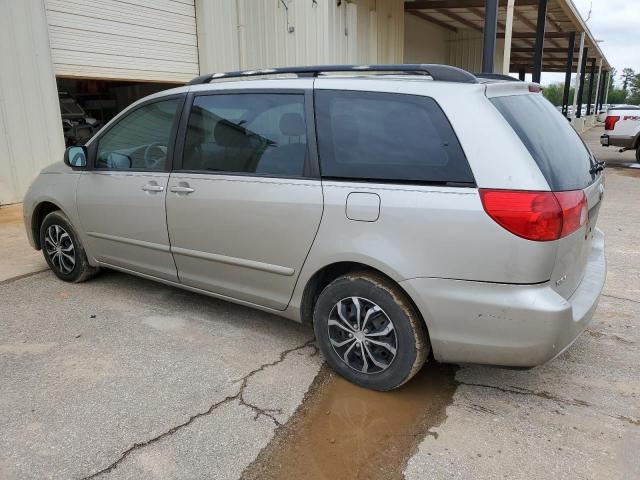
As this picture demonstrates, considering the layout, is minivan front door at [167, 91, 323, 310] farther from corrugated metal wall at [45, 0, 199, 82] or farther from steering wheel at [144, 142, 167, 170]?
corrugated metal wall at [45, 0, 199, 82]

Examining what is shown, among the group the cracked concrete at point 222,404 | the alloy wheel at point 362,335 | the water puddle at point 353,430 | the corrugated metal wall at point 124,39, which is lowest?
the water puddle at point 353,430

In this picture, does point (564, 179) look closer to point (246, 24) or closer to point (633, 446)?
point (633, 446)

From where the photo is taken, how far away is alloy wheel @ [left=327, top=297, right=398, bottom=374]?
294 cm

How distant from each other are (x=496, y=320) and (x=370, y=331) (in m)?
0.70

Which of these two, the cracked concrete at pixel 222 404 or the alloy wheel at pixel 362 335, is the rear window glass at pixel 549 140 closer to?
the alloy wheel at pixel 362 335

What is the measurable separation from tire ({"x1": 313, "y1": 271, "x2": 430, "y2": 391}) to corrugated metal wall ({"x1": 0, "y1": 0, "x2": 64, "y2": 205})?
6441 mm

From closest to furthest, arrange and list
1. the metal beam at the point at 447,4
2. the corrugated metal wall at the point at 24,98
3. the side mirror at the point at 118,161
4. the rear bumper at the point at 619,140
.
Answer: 1. the side mirror at the point at 118,161
2. the corrugated metal wall at the point at 24,98
3. the rear bumper at the point at 619,140
4. the metal beam at the point at 447,4

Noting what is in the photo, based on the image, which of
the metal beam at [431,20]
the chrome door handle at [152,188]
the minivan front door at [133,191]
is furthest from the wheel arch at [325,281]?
the metal beam at [431,20]

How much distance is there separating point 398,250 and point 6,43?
23.2 feet

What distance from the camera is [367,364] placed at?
9.98 ft

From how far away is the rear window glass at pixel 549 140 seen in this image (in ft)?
8.74

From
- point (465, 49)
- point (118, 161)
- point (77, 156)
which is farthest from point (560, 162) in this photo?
point (465, 49)

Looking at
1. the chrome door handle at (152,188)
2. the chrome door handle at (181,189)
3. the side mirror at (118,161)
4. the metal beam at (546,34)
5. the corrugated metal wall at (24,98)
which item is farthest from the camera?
the metal beam at (546,34)

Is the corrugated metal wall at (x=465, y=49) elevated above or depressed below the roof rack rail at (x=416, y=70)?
above
